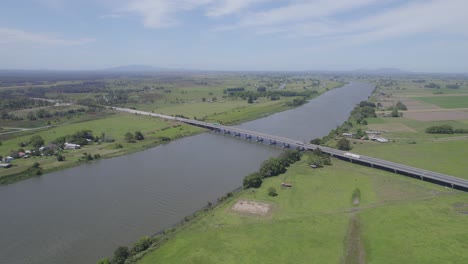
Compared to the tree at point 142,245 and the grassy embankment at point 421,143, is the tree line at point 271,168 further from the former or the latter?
the tree at point 142,245

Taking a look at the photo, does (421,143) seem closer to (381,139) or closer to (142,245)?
(381,139)

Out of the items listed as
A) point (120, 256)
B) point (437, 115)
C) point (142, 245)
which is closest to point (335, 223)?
point (142, 245)

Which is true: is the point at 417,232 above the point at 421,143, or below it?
below

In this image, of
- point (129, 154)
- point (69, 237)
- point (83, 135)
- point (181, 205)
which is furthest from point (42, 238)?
point (83, 135)

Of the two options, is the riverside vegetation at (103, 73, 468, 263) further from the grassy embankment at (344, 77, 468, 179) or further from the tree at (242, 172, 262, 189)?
the grassy embankment at (344, 77, 468, 179)

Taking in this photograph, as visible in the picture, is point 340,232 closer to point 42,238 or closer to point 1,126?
point 42,238

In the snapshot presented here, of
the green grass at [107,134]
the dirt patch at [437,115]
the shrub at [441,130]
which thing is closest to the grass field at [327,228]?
the green grass at [107,134]
